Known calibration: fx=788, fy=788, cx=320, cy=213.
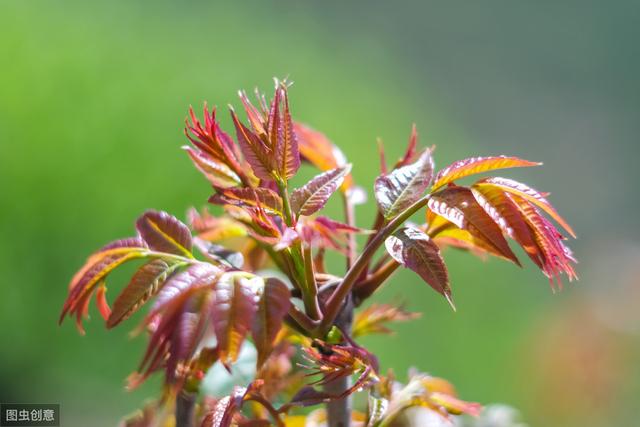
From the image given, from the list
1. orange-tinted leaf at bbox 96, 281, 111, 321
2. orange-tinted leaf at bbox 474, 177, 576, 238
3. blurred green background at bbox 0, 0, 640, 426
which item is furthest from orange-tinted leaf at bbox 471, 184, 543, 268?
blurred green background at bbox 0, 0, 640, 426

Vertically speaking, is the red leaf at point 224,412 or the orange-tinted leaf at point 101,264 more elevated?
the orange-tinted leaf at point 101,264

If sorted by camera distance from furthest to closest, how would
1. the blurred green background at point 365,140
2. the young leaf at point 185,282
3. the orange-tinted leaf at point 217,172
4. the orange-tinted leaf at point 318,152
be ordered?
the blurred green background at point 365,140, the orange-tinted leaf at point 318,152, the orange-tinted leaf at point 217,172, the young leaf at point 185,282

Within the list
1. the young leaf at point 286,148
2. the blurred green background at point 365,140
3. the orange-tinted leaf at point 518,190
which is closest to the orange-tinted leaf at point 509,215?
the orange-tinted leaf at point 518,190

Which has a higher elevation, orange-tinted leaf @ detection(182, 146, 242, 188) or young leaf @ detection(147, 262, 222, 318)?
orange-tinted leaf @ detection(182, 146, 242, 188)

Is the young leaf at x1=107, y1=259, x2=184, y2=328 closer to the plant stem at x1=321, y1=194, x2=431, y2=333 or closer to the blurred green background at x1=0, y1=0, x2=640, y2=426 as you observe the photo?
the plant stem at x1=321, y1=194, x2=431, y2=333

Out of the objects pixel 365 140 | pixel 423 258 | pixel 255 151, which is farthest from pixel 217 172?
pixel 365 140

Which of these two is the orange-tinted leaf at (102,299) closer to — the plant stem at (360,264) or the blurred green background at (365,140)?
the plant stem at (360,264)
